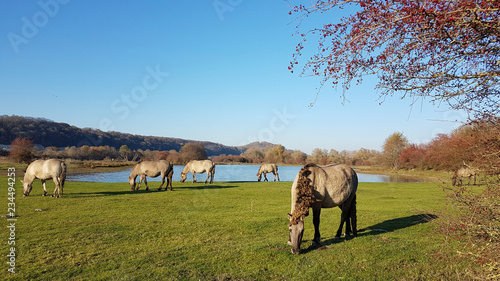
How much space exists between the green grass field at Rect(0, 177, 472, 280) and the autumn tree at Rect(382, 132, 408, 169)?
70570 millimetres

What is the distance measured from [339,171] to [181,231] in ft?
19.1

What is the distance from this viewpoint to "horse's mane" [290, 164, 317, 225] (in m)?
7.82

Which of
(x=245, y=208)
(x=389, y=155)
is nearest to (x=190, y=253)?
(x=245, y=208)

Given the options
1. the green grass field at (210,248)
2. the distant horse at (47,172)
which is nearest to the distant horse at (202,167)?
the distant horse at (47,172)

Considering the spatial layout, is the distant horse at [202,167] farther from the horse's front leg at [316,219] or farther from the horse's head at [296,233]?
the horse's head at [296,233]

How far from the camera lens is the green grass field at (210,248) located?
6.27 metres

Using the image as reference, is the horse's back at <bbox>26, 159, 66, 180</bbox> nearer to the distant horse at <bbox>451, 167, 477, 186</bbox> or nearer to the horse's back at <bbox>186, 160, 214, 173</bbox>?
the horse's back at <bbox>186, 160, 214, 173</bbox>

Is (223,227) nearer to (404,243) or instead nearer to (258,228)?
(258,228)

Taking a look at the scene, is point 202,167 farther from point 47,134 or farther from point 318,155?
point 47,134

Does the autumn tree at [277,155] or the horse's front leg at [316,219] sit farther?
the autumn tree at [277,155]

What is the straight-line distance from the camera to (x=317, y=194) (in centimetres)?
852

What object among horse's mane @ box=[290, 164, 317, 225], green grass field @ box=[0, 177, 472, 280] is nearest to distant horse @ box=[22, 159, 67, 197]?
green grass field @ box=[0, 177, 472, 280]

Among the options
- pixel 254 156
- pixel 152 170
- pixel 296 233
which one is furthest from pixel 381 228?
pixel 254 156

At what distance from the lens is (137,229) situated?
10461mm
